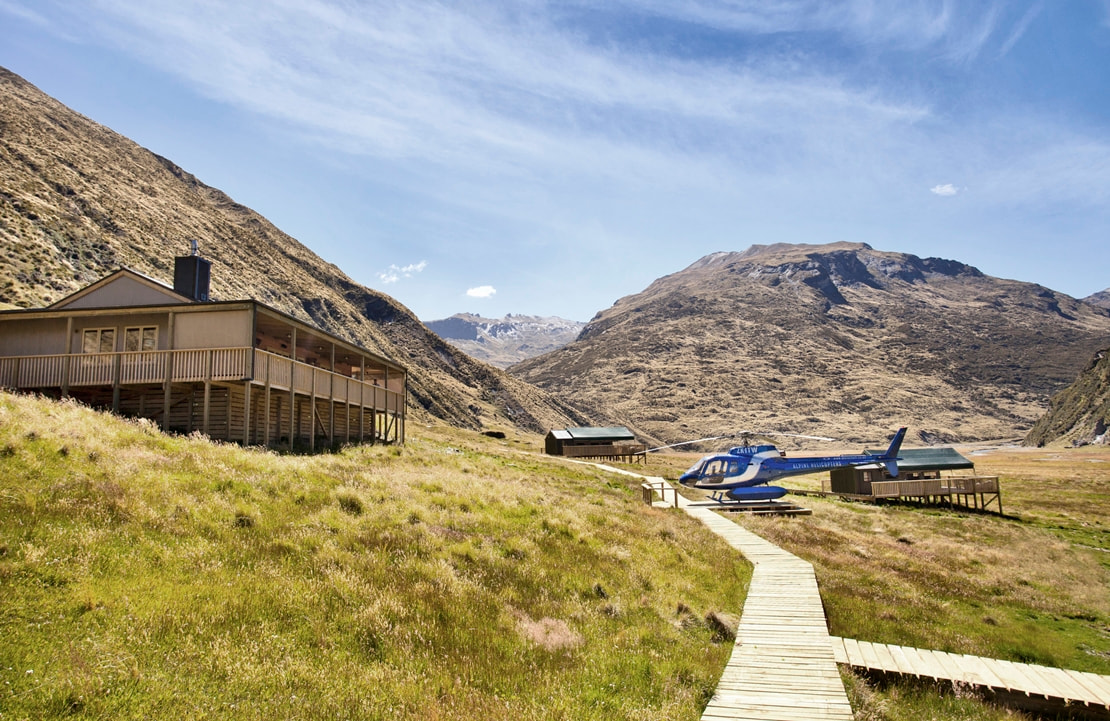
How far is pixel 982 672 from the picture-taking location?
10.4 metres

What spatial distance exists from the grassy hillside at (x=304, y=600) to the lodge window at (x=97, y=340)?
910 centimetres

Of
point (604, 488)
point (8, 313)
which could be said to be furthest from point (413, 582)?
point (8, 313)

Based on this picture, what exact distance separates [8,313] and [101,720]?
2630 cm

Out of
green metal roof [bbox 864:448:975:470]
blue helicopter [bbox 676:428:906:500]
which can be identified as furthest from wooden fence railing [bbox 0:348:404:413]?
green metal roof [bbox 864:448:975:470]

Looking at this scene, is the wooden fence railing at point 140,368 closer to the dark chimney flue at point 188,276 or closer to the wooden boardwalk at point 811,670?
the dark chimney flue at point 188,276

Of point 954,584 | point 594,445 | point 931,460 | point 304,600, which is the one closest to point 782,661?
point 304,600

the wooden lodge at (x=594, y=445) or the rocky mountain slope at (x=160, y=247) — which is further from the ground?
the rocky mountain slope at (x=160, y=247)

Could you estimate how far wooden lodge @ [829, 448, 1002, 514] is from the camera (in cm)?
3834

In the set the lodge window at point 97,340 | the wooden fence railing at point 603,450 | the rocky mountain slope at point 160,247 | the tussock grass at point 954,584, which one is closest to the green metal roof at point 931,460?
the tussock grass at point 954,584

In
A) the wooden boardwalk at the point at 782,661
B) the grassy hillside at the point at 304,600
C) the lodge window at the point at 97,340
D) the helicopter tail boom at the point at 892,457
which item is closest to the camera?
the grassy hillside at the point at 304,600

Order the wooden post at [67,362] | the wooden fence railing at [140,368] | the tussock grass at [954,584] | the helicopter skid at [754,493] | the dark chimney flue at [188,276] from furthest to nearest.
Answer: the helicopter skid at [754,493], the dark chimney flue at [188,276], the wooden post at [67,362], the wooden fence railing at [140,368], the tussock grass at [954,584]

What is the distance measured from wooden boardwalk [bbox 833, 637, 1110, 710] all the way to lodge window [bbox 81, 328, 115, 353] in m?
27.4

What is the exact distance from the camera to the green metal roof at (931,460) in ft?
148

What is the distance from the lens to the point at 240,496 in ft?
43.9
